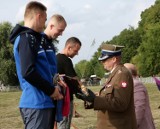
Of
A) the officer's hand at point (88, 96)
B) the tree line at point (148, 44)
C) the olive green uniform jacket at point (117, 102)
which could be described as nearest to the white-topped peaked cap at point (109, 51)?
the olive green uniform jacket at point (117, 102)

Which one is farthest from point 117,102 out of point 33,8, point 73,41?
point 73,41

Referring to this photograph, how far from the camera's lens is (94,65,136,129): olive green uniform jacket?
5.07 meters

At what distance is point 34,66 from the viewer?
13.9 ft

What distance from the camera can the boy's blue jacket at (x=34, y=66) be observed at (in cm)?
422

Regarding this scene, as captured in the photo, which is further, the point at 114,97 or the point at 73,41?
the point at 73,41

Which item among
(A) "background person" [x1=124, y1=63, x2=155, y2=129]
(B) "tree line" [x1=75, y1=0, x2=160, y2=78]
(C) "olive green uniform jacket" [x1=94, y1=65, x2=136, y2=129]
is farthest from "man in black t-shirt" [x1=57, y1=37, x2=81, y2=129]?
(B) "tree line" [x1=75, y1=0, x2=160, y2=78]

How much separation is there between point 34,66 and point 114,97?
1235 millimetres

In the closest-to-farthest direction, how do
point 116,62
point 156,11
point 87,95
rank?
point 87,95 → point 116,62 → point 156,11

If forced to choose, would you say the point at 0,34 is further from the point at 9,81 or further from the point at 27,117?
the point at 27,117

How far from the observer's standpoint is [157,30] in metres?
71.4

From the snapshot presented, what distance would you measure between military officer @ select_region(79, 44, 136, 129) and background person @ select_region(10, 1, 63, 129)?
2.38 feet

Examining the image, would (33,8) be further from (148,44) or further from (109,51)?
(148,44)

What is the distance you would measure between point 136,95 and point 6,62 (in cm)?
7091

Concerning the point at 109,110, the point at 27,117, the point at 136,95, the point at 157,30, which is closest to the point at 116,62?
the point at 109,110
